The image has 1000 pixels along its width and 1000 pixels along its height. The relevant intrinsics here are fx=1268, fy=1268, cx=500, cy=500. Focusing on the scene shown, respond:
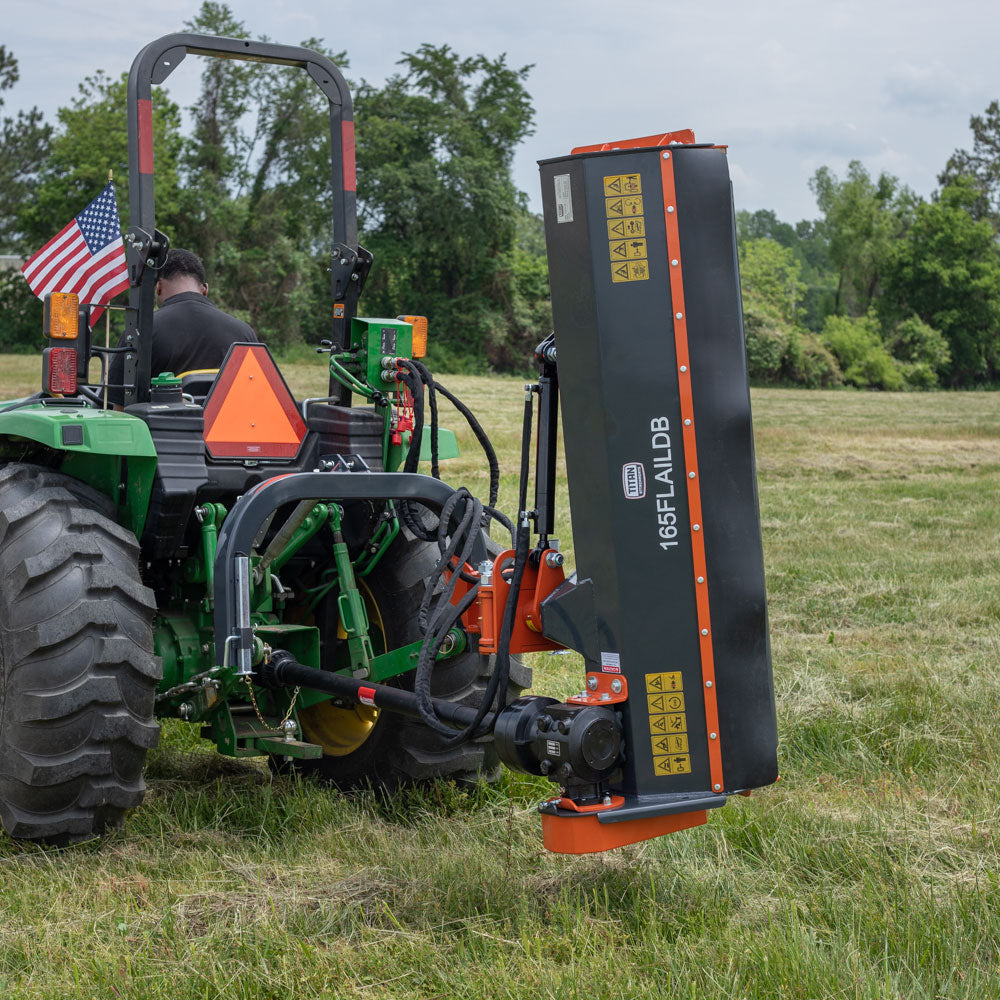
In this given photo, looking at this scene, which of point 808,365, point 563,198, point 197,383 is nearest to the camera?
point 563,198

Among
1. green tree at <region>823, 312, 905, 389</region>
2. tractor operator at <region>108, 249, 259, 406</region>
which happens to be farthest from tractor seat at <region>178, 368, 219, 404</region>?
green tree at <region>823, 312, 905, 389</region>

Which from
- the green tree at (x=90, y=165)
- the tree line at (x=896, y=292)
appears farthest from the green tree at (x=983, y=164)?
the green tree at (x=90, y=165)

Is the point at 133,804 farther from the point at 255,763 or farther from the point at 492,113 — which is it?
the point at 492,113

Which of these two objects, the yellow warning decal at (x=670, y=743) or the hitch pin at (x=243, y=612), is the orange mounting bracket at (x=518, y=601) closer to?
the yellow warning decal at (x=670, y=743)

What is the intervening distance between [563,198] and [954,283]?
196ft

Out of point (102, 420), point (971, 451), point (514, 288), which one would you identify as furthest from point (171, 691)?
point (514, 288)

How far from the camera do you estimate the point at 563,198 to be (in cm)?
307

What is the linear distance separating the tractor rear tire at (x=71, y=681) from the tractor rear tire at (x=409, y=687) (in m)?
0.88

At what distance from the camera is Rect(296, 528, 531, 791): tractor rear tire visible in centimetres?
414

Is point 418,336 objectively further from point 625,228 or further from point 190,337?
point 625,228

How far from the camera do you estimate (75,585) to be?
3.60 meters

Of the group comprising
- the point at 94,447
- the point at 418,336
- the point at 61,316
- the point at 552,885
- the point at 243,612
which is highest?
the point at 61,316

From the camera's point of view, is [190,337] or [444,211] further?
[444,211]

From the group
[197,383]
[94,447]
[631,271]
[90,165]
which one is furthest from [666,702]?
[90,165]
